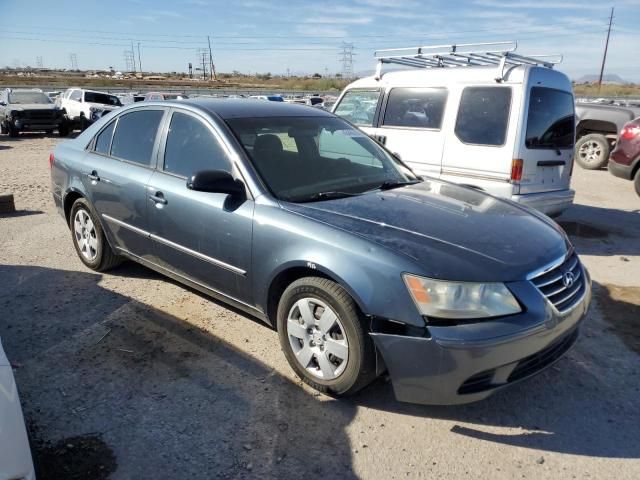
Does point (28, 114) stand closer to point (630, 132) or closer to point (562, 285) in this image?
point (630, 132)

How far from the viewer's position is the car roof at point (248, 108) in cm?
383

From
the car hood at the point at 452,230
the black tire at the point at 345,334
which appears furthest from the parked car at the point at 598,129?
the black tire at the point at 345,334

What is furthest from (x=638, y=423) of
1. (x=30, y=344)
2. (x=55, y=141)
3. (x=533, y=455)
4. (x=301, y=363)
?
(x=55, y=141)

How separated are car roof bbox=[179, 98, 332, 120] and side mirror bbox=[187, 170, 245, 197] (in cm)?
68

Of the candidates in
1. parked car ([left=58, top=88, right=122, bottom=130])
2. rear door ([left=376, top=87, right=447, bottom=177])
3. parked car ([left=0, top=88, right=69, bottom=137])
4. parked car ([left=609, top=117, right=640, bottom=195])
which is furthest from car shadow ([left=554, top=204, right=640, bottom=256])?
parked car ([left=0, top=88, right=69, bottom=137])

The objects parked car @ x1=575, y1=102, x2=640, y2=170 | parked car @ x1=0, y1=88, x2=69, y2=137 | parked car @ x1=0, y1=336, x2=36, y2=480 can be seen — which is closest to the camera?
parked car @ x1=0, y1=336, x2=36, y2=480

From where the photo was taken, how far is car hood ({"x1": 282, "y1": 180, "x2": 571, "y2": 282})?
2.62 m

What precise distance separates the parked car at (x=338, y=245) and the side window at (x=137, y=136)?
0.01 meters

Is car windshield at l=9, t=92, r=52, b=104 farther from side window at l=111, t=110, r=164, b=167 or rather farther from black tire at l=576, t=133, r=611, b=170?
black tire at l=576, t=133, r=611, b=170

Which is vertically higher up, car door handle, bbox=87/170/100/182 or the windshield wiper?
the windshield wiper

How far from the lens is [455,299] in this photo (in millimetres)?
2508

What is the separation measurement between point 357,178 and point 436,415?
5.66ft

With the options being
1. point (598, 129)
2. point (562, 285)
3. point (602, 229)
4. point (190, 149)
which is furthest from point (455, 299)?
point (598, 129)

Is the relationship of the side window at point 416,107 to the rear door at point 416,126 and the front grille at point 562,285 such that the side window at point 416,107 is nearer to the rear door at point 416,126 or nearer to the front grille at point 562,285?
the rear door at point 416,126
